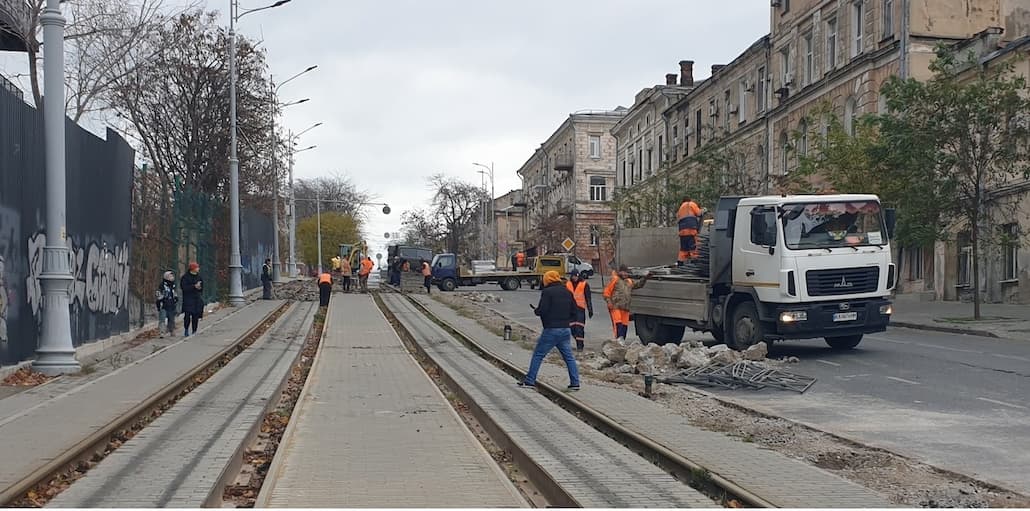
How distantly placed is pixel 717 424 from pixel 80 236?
42.1 ft

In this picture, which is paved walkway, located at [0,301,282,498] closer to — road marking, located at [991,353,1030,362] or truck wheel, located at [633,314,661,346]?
truck wheel, located at [633,314,661,346]

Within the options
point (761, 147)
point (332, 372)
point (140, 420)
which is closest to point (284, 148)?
point (761, 147)

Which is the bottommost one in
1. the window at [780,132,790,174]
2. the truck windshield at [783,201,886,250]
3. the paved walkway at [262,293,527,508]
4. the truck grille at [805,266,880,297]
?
the paved walkway at [262,293,527,508]

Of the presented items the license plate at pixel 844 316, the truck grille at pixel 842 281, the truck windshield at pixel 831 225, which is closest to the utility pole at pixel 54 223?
the truck windshield at pixel 831 225

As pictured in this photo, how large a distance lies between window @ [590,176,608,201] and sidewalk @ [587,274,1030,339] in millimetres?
56249

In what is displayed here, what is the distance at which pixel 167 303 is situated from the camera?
77.4 ft

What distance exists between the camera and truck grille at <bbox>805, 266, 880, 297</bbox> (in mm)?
17062

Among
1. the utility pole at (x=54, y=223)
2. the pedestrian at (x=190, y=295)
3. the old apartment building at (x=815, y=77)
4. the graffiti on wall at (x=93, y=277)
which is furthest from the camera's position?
the old apartment building at (x=815, y=77)

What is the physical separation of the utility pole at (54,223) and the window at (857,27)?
31395 millimetres

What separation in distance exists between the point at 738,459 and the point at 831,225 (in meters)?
9.64

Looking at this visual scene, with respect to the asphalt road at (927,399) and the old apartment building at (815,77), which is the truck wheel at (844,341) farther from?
the old apartment building at (815,77)

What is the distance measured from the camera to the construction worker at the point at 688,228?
20.2 meters

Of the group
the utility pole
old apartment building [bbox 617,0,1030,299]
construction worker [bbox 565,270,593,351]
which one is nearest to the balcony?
old apartment building [bbox 617,0,1030,299]

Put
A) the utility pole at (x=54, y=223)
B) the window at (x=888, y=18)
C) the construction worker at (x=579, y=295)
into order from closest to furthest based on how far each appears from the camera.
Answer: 1. the utility pole at (x=54, y=223)
2. the construction worker at (x=579, y=295)
3. the window at (x=888, y=18)
